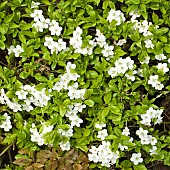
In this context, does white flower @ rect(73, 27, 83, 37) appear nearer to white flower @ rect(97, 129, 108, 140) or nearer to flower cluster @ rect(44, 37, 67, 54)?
flower cluster @ rect(44, 37, 67, 54)

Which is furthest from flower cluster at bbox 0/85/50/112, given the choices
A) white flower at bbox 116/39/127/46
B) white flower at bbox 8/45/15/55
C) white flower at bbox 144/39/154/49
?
white flower at bbox 144/39/154/49

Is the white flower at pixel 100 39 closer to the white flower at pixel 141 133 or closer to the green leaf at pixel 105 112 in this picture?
the green leaf at pixel 105 112

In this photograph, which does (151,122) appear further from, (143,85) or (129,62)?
(129,62)

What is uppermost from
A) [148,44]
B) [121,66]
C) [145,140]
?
[148,44]

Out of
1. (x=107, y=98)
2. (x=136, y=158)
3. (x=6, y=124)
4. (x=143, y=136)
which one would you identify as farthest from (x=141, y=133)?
(x=6, y=124)

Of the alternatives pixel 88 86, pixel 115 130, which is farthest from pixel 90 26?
pixel 115 130

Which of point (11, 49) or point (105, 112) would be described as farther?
point (11, 49)

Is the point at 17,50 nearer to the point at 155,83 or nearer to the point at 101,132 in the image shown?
the point at 101,132
